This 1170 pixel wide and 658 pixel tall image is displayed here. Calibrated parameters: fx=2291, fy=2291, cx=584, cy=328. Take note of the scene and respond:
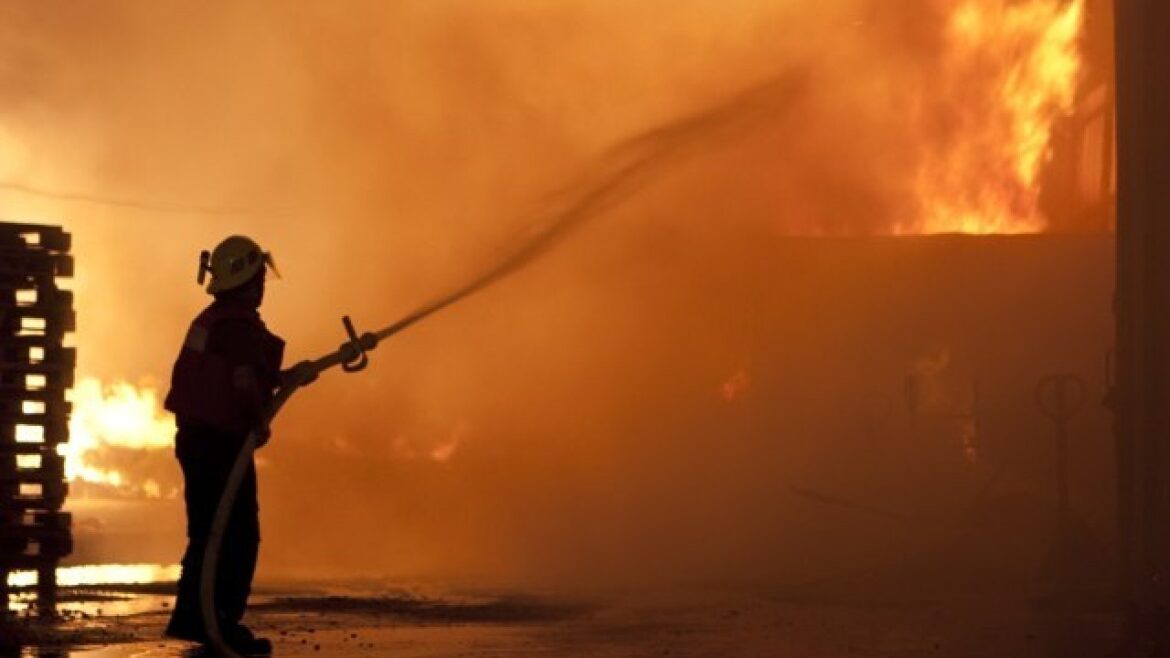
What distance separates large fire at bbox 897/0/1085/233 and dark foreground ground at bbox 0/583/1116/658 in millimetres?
14735

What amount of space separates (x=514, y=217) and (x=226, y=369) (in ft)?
62.4

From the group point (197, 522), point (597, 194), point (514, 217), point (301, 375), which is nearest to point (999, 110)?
point (514, 217)

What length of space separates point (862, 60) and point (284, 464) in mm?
9171

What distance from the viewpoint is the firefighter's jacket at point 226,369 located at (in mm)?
10875

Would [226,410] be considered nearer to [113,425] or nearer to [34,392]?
A: [34,392]

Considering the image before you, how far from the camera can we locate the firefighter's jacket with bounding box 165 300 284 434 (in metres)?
10.9

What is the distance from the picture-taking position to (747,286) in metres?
28.0

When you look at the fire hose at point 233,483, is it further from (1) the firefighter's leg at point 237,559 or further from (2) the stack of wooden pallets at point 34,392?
(2) the stack of wooden pallets at point 34,392

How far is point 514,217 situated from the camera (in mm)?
29828

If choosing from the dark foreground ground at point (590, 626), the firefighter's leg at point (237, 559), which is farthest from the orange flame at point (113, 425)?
the firefighter's leg at point (237, 559)

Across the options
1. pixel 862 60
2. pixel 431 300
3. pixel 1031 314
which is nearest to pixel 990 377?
pixel 1031 314

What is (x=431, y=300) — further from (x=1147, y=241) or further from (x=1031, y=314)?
(x=1147, y=241)

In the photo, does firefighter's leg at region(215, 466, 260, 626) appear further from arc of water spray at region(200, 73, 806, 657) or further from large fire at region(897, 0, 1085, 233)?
large fire at region(897, 0, 1085, 233)

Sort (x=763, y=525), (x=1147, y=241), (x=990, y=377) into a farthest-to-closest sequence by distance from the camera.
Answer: (x=990, y=377) < (x=763, y=525) < (x=1147, y=241)
